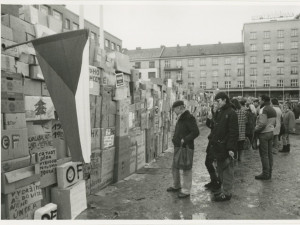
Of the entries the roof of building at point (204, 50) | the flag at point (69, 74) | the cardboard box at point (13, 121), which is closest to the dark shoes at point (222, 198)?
the flag at point (69, 74)

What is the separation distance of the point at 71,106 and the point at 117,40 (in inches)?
2156

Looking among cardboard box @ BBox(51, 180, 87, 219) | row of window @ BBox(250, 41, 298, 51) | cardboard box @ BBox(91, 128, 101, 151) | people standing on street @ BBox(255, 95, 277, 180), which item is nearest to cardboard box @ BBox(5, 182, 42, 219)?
cardboard box @ BBox(51, 180, 87, 219)

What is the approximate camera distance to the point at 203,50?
6550 centimetres

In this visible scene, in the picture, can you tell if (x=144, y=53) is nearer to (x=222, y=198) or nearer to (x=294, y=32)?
(x=294, y=32)

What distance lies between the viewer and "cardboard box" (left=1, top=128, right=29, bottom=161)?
367cm

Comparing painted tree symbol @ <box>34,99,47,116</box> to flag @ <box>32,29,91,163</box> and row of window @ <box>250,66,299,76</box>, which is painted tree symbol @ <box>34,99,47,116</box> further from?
row of window @ <box>250,66,299,76</box>

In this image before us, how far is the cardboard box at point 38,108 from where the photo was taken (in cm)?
417

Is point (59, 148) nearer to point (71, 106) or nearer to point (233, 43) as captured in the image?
point (71, 106)

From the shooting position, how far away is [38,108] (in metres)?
4.33

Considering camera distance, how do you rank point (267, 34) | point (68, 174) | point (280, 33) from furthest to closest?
1. point (267, 34)
2. point (280, 33)
3. point (68, 174)

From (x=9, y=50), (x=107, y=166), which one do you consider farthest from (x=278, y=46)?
(x=9, y=50)

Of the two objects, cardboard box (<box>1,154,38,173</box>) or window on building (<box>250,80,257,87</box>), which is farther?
window on building (<box>250,80,257,87</box>)

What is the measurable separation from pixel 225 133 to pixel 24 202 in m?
3.27

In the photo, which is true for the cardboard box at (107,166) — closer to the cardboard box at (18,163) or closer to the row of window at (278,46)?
the cardboard box at (18,163)
